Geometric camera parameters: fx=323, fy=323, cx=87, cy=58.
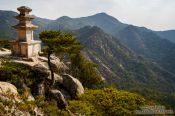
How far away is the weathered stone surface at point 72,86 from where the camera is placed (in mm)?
39625

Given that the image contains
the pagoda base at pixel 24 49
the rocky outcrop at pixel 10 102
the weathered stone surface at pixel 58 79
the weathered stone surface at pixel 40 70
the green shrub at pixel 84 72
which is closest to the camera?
the rocky outcrop at pixel 10 102

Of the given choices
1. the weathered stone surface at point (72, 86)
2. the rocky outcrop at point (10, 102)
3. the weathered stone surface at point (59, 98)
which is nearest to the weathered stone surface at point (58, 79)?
the weathered stone surface at point (72, 86)

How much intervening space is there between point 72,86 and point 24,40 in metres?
9.26

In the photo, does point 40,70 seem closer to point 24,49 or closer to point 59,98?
point 59,98

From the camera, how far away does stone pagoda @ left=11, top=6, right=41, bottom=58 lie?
139ft

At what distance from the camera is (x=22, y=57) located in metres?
41.8

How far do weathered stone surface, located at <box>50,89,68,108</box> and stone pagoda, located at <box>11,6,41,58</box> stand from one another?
7.00 metres

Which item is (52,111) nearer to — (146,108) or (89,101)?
(89,101)

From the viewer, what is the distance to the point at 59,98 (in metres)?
37.5

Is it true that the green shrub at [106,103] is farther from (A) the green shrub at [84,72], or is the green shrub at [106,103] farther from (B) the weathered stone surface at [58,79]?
(A) the green shrub at [84,72]

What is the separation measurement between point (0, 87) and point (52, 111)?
5.77 metres

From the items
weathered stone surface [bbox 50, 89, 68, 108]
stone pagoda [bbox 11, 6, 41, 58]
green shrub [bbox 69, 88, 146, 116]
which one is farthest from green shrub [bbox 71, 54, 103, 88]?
green shrub [bbox 69, 88, 146, 116]

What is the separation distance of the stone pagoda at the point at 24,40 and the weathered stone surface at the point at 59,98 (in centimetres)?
700

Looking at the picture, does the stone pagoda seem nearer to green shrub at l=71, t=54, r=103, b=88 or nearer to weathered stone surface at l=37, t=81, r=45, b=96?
weathered stone surface at l=37, t=81, r=45, b=96
